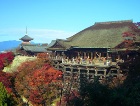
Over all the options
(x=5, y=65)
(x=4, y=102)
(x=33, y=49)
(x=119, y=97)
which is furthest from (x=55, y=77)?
(x=33, y=49)

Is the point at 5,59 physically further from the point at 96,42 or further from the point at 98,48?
the point at 98,48

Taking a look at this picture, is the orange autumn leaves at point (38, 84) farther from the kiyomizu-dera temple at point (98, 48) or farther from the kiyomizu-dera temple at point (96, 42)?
the kiyomizu-dera temple at point (96, 42)

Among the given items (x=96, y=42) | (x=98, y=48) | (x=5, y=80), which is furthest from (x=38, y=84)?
(x=96, y=42)

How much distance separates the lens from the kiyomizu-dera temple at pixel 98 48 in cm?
3200

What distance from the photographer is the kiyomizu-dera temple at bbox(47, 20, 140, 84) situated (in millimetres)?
32000

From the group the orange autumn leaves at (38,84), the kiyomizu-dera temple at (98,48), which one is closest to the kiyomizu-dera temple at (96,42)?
the kiyomizu-dera temple at (98,48)

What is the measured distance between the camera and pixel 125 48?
31.4 meters

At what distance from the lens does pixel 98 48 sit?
121ft

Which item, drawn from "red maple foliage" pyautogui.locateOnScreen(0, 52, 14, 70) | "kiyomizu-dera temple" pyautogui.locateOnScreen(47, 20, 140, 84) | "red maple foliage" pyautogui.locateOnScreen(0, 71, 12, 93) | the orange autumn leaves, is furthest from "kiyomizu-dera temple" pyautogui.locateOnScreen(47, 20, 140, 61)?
"red maple foliage" pyautogui.locateOnScreen(0, 52, 14, 70)

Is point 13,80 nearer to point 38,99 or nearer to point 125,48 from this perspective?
point 38,99

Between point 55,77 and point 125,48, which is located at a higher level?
point 125,48

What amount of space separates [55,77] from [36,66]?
17.9 feet

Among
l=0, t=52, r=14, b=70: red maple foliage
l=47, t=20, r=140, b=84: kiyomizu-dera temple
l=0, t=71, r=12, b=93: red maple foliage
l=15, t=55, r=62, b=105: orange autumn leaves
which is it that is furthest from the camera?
l=0, t=52, r=14, b=70: red maple foliage

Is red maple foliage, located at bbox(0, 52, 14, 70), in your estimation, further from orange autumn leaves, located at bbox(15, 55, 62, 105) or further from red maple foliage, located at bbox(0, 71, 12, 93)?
orange autumn leaves, located at bbox(15, 55, 62, 105)
